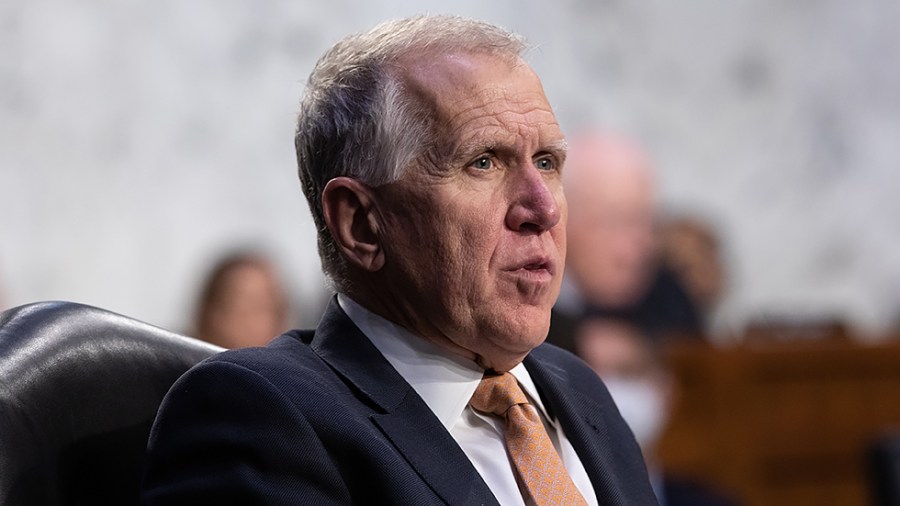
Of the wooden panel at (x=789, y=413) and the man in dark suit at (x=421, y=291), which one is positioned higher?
the man in dark suit at (x=421, y=291)

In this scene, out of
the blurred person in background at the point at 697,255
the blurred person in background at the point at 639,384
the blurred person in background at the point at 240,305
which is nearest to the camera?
the blurred person in background at the point at 639,384

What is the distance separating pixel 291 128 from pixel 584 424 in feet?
16.1

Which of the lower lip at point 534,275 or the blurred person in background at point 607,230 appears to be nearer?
the lower lip at point 534,275

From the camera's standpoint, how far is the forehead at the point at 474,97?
163 cm

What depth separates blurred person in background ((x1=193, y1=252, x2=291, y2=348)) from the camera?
14.7 feet

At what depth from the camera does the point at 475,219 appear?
1.63m

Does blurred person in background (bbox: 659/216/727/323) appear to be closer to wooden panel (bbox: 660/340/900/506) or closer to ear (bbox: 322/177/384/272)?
wooden panel (bbox: 660/340/900/506)

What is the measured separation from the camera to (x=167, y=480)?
1505mm

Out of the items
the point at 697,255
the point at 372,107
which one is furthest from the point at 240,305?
the point at 372,107

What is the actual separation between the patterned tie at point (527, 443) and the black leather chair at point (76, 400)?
403 millimetres

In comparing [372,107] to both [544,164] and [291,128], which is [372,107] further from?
[291,128]

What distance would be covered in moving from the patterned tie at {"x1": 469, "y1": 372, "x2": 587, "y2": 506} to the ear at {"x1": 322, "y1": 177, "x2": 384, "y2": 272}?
0.69ft

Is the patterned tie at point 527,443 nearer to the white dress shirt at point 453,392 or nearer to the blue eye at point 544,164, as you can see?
the white dress shirt at point 453,392

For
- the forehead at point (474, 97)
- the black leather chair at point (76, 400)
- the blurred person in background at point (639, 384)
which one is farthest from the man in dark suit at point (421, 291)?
the blurred person in background at point (639, 384)
